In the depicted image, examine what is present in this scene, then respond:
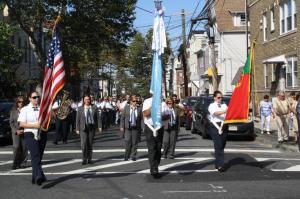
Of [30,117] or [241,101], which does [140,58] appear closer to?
[241,101]

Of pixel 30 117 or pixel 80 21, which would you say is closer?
pixel 30 117

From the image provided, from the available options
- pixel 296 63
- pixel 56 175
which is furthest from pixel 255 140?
pixel 56 175

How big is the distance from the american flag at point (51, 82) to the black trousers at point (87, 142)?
264 centimetres

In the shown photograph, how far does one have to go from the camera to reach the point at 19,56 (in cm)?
2998

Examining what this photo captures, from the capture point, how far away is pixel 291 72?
2752 cm

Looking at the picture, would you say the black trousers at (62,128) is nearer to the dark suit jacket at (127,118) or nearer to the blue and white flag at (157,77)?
the dark suit jacket at (127,118)

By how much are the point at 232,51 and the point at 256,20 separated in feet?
52.5

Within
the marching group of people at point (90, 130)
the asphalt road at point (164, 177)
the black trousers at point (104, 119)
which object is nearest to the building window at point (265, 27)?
the black trousers at point (104, 119)

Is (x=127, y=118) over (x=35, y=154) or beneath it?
over

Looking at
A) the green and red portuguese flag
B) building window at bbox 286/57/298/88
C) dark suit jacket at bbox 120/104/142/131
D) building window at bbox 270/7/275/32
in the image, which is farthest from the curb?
building window at bbox 270/7/275/32

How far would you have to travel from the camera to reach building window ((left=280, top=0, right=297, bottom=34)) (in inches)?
1064

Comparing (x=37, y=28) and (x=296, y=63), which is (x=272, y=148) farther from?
(x=37, y=28)

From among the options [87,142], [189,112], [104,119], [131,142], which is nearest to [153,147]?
[87,142]

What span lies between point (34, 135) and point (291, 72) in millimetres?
19337
